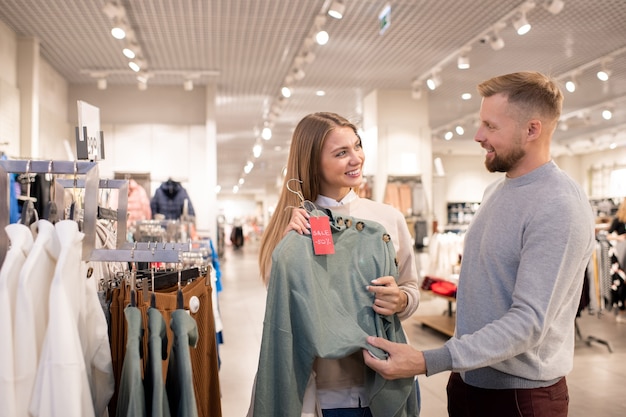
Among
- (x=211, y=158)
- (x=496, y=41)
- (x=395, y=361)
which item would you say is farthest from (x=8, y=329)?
(x=211, y=158)

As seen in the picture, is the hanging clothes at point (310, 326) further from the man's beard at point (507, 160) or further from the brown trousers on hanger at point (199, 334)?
the man's beard at point (507, 160)

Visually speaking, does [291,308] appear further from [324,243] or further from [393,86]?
[393,86]

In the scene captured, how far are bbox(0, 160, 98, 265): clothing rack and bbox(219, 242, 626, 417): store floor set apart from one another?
2.81 metres

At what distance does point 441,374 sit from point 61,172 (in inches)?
164

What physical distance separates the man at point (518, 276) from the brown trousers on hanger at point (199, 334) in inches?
21.5

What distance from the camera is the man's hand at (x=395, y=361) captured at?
1.42m

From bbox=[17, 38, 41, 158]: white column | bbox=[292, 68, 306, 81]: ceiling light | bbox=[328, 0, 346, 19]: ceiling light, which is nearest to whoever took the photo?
bbox=[328, 0, 346, 19]: ceiling light

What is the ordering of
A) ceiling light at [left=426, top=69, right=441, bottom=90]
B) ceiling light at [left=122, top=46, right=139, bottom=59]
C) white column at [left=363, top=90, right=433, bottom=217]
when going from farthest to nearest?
white column at [left=363, top=90, right=433, bottom=217] < ceiling light at [left=426, top=69, right=441, bottom=90] < ceiling light at [left=122, top=46, right=139, bottom=59]

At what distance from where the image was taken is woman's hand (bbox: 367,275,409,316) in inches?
60.2

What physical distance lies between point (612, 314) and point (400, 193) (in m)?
3.57

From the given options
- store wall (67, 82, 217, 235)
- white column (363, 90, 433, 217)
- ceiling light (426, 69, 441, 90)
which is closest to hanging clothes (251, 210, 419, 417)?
ceiling light (426, 69, 441, 90)

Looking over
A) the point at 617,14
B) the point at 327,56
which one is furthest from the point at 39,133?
the point at 617,14

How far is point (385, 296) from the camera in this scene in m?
1.54

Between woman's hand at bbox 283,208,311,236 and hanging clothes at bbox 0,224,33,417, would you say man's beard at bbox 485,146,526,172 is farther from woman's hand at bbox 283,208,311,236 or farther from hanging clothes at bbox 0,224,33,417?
hanging clothes at bbox 0,224,33,417
